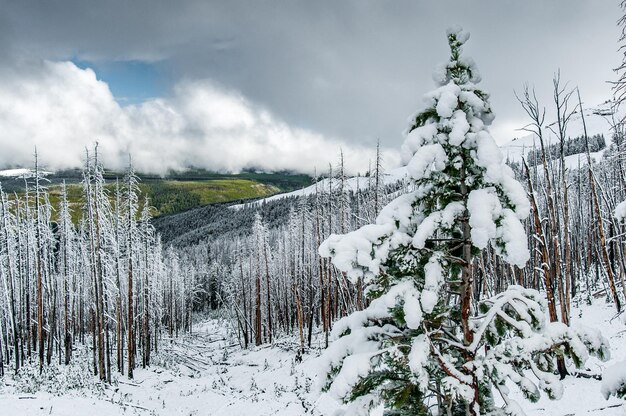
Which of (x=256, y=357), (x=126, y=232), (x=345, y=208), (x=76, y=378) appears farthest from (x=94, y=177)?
(x=256, y=357)

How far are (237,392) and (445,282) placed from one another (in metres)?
21.0

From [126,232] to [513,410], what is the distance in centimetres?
2732

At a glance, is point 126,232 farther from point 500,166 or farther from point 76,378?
point 500,166

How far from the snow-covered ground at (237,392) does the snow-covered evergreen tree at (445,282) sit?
88 centimetres

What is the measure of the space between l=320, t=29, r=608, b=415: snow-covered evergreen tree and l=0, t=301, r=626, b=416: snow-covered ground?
0.88m

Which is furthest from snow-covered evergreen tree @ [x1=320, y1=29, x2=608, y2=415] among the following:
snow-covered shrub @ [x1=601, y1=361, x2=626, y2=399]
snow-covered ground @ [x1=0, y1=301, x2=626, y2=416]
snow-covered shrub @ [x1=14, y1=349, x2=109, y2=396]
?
snow-covered shrub @ [x1=14, y1=349, x2=109, y2=396]

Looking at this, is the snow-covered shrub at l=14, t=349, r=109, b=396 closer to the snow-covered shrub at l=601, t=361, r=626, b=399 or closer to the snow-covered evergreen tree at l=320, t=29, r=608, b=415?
the snow-covered evergreen tree at l=320, t=29, r=608, b=415

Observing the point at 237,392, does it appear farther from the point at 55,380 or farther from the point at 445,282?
the point at 445,282

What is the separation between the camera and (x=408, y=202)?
4555 mm

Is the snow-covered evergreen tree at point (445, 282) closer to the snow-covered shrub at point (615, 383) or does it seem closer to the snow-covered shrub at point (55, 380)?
the snow-covered shrub at point (615, 383)

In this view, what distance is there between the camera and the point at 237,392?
2219 cm

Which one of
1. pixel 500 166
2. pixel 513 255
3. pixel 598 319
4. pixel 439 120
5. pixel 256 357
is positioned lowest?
pixel 256 357

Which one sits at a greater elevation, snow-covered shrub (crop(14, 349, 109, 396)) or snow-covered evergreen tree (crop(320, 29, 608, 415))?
snow-covered evergreen tree (crop(320, 29, 608, 415))

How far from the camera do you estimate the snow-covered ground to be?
12.3m
